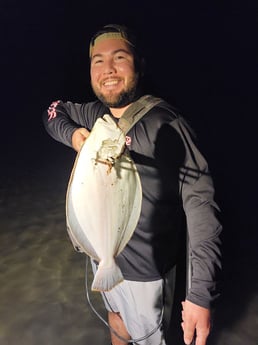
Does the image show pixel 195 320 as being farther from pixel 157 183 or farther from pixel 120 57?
pixel 120 57

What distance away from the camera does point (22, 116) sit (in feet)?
29.9

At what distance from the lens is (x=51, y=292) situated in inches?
117

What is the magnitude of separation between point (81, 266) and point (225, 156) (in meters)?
2.71

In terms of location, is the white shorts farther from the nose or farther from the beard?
the nose

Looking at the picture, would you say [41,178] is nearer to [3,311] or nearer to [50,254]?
[50,254]

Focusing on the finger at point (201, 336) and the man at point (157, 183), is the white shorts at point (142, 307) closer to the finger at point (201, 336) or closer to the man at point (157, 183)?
the man at point (157, 183)

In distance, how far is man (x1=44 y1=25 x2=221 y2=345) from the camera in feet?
3.99

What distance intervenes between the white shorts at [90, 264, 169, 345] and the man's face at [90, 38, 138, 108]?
35.4 inches

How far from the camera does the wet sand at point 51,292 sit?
2.53 meters

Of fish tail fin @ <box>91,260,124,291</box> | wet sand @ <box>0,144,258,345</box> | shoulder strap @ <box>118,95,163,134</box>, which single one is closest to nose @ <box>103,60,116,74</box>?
shoulder strap @ <box>118,95,163,134</box>

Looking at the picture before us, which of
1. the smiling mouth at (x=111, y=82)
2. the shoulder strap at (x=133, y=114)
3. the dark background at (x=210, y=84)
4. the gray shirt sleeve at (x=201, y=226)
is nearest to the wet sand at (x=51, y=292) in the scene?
the dark background at (x=210, y=84)

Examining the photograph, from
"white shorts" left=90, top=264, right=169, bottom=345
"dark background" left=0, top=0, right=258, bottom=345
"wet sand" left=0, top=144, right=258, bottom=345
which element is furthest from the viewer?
"dark background" left=0, top=0, right=258, bottom=345

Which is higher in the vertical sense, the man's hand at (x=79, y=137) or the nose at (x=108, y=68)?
Answer: the nose at (x=108, y=68)

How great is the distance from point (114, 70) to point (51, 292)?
95.7 inches
